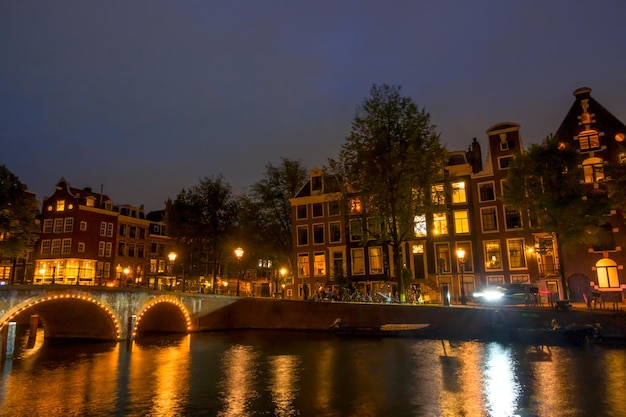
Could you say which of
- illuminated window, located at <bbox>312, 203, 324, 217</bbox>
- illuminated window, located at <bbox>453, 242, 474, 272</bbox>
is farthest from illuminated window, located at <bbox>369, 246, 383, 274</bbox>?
illuminated window, located at <bbox>453, 242, 474, 272</bbox>

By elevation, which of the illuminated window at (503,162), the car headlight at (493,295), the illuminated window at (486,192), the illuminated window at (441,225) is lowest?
the car headlight at (493,295)

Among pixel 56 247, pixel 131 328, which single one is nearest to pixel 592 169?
pixel 131 328

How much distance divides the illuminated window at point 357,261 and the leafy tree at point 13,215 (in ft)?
105

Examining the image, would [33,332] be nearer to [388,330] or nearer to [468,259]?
[388,330]

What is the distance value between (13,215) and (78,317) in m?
12.8

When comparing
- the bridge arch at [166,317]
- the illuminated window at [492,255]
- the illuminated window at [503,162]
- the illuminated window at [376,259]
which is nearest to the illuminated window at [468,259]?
the illuminated window at [492,255]

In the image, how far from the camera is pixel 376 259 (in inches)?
1889

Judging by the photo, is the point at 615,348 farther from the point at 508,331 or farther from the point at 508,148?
the point at 508,148

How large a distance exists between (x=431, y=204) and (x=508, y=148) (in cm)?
1255

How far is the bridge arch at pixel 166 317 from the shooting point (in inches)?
1549

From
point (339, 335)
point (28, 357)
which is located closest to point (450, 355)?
point (339, 335)

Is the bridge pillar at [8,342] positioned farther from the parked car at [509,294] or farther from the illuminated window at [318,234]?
the parked car at [509,294]

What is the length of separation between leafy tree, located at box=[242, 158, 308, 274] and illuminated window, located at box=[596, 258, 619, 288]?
3311 centimetres

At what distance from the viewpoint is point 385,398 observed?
14617 mm
